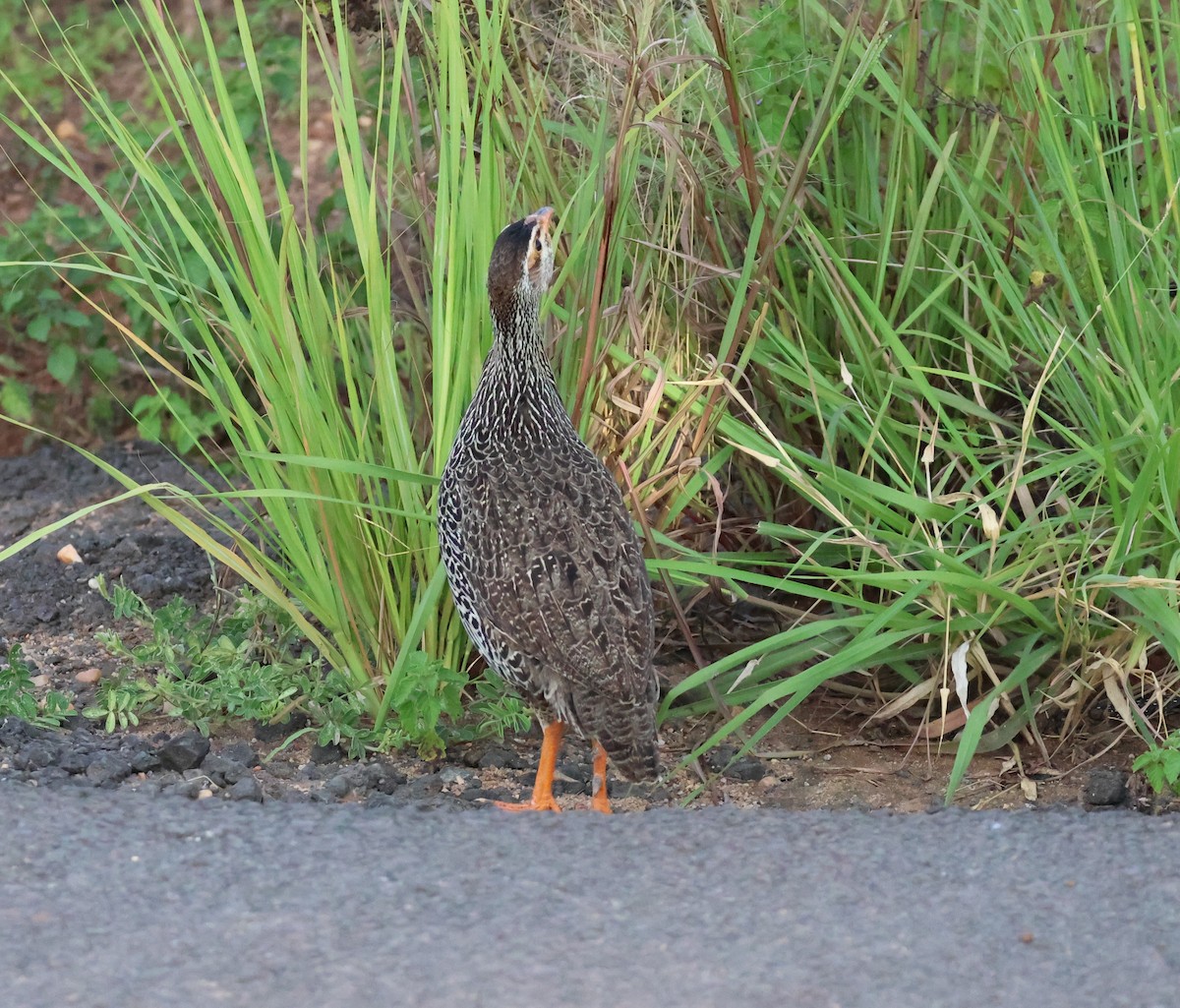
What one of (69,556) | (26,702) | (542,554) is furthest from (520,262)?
(69,556)

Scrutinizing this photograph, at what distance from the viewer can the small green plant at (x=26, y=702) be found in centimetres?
371

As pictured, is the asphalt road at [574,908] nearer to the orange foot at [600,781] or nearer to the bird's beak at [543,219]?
the orange foot at [600,781]

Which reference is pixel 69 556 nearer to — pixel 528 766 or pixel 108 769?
pixel 108 769

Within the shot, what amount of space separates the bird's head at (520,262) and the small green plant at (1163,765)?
167 centimetres

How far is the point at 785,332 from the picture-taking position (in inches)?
164

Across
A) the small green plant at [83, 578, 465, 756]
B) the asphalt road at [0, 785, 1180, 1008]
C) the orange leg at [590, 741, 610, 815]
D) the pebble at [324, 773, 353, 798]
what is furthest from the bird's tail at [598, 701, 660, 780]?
the pebble at [324, 773, 353, 798]

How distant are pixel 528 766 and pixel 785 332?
1.31 m

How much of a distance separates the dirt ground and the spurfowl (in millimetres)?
256

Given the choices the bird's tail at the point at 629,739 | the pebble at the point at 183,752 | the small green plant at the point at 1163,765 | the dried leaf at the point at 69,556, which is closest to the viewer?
the small green plant at the point at 1163,765

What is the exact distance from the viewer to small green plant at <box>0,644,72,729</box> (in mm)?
3711

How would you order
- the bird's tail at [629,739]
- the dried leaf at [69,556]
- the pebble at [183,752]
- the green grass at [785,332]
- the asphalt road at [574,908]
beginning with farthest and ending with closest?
the dried leaf at [69,556]
the green grass at [785,332]
the pebble at [183,752]
the bird's tail at [629,739]
the asphalt road at [574,908]

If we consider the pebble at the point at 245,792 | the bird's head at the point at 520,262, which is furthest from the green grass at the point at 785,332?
the pebble at the point at 245,792

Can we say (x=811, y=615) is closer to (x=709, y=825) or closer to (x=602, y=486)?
(x=602, y=486)

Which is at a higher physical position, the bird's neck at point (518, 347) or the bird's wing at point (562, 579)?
the bird's neck at point (518, 347)
